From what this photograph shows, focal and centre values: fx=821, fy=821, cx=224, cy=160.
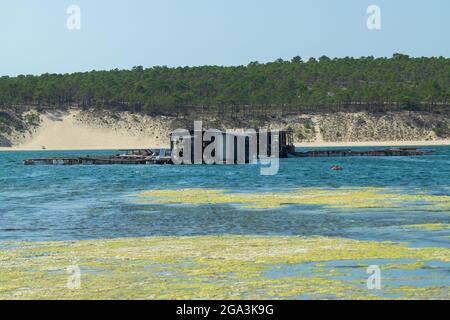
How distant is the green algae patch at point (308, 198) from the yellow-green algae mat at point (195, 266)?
58.2ft

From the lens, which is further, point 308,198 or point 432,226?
point 308,198

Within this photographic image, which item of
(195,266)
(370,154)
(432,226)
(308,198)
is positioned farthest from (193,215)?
(370,154)

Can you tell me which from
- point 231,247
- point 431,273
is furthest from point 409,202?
point 431,273

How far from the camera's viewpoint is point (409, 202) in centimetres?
5553

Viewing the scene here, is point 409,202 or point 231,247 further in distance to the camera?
point 409,202

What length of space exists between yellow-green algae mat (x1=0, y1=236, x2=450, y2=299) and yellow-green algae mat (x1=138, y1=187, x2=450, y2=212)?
56.6 feet

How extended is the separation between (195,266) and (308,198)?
31916mm

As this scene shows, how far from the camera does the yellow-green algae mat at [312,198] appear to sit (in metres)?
54.4

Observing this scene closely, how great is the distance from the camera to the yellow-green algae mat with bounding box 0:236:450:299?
2545 cm

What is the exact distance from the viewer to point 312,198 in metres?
61.2

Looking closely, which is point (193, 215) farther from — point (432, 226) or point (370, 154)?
point (370, 154)

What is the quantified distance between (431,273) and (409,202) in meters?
28.2
